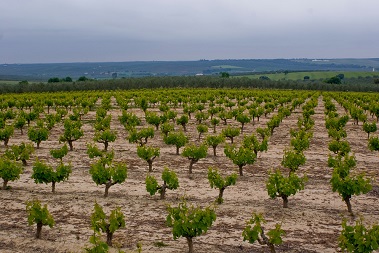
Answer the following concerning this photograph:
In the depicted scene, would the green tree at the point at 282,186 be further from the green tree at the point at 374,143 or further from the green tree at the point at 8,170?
the green tree at the point at 374,143

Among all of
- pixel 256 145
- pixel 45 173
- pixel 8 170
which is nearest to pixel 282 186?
pixel 256 145

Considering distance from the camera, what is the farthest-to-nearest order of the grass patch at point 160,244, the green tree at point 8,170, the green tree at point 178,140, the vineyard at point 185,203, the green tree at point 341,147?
1. the green tree at point 178,140
2. the green tree at point 341,147
3. the green tree at point 8,170
4. the grass patch at point 160,244
5. the vineyard at point 185,203

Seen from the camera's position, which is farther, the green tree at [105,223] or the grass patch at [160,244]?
the grass patch at [160,244]

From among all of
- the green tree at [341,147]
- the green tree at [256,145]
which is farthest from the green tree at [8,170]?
the green tree at [341,147]

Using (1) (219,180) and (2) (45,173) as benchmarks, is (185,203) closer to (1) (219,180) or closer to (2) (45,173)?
(1) (219,180)

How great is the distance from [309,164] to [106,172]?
39.8 feet

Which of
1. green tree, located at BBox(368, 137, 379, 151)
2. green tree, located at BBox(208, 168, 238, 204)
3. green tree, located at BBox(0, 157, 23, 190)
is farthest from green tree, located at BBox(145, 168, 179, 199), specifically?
green tree, located at BBox(368, 137, 379, 151)

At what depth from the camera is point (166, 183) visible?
703 inches

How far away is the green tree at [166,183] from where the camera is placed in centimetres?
1664

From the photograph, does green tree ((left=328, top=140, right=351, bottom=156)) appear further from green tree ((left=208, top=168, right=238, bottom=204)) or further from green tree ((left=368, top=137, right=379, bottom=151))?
green tree ((left=208, top=168, right=238, bottom=204))

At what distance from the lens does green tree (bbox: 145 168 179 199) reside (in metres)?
16.6

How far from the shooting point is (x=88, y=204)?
1683 cm

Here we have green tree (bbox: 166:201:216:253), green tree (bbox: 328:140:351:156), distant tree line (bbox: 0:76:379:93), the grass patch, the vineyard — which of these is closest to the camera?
green tree (bbox: 166:201:216:253)

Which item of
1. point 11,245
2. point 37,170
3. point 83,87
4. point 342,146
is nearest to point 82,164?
point 37,170
